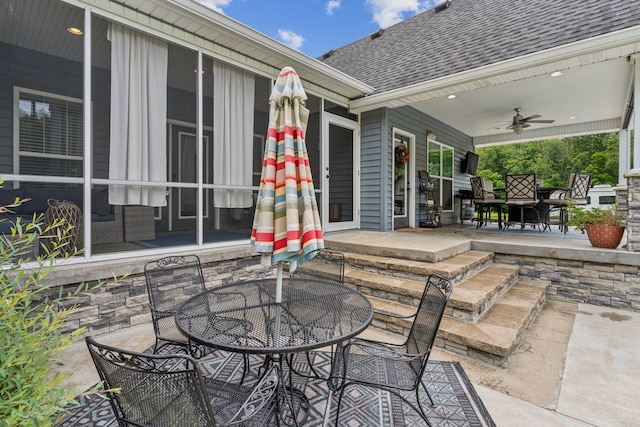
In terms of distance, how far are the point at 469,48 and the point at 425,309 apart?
17.1ft

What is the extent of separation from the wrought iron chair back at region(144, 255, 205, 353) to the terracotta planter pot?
15.4 feet

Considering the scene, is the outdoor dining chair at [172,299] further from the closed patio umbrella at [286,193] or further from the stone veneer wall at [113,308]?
the closed patio umbrella at [286,193]

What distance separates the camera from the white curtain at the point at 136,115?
3.23 meters

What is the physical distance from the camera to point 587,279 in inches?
151

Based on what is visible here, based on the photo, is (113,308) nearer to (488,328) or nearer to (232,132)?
(232,132)

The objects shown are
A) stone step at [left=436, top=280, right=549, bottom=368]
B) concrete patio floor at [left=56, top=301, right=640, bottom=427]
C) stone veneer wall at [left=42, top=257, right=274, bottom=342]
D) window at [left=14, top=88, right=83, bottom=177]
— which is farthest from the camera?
window at [left=14, top=88, right=83, bottom=177]

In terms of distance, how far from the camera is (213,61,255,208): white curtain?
160 inches

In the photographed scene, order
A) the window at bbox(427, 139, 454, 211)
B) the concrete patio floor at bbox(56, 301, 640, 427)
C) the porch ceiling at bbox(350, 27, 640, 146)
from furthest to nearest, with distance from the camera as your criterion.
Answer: the window at bbox(427, 139, 454, 211) < the porch ceiling at bbox(350, 27, 640, 146) < the concrete patio floor at bbox(56, 301, 640, 427)

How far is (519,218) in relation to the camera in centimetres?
645

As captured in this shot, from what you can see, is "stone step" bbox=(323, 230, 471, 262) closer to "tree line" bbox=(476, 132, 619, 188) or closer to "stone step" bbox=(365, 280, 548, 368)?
"stone step" bbox=(365, 280, 548, 368)

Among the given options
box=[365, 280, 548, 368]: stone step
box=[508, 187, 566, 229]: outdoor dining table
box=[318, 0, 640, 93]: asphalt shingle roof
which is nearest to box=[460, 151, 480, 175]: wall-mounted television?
box=[508, 187, 566, 229]: outdoor dining table

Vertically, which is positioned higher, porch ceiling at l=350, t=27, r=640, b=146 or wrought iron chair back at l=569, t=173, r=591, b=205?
porch ceiling at l=350, t=27, r=640, b=146

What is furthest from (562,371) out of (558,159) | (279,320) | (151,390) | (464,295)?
(558,159)

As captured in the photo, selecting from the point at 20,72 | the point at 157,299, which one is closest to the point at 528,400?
the point at 157,299
